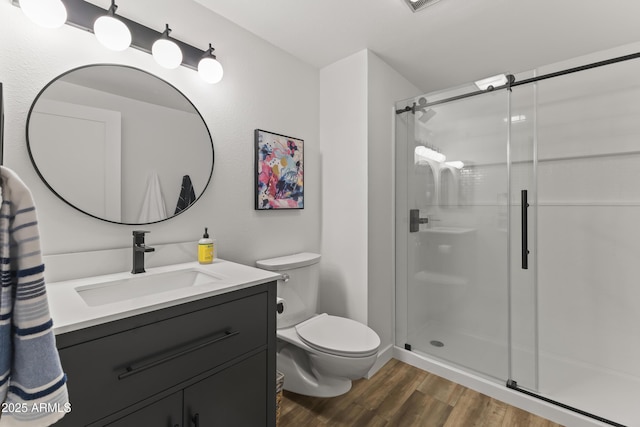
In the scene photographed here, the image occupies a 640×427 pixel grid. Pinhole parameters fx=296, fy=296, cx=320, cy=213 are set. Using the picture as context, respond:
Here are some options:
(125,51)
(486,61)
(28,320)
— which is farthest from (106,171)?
(486,61)

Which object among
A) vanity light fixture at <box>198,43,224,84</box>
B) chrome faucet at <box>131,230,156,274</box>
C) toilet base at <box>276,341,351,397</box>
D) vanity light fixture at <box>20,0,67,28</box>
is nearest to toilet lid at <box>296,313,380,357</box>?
toilet base at <box>276,341,351,397</box>

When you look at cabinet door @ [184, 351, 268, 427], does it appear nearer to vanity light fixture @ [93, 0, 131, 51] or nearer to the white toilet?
the white toilet

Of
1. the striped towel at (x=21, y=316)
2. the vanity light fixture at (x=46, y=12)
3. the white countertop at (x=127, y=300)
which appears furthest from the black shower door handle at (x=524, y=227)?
the vanity light fixture at (x=46, y=12)

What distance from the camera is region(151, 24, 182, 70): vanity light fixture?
1418 millimetres

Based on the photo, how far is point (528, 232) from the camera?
1.87 m

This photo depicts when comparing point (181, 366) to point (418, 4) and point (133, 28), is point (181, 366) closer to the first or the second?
point (133, 28)

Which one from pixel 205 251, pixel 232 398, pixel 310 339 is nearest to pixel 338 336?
pixel 310 339

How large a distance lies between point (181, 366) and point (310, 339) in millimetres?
790

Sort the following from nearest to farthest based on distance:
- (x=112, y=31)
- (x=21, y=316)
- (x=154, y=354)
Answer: (x=21, y=316)
(x=154, y=354)
(x=112, y=31)

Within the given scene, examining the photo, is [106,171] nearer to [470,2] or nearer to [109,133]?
[109,133]

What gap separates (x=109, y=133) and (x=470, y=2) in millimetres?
1966

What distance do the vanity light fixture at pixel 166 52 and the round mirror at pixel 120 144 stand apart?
0.09 meters

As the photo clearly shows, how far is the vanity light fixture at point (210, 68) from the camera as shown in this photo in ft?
5.23

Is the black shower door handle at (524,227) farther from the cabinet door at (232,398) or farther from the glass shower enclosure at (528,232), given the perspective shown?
the cabinet door at (232,398)
